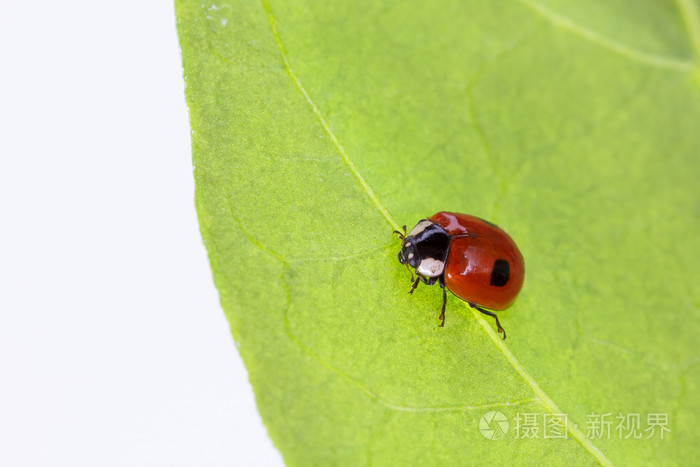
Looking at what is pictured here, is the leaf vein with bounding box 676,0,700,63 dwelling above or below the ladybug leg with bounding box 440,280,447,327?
above

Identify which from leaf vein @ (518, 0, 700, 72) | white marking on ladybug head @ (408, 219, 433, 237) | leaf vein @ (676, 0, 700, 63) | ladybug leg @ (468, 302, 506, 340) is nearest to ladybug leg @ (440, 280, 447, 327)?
ladybug leg @ (468, 302, 506, 340)

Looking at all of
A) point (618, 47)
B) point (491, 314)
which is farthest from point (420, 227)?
point (618, 47)

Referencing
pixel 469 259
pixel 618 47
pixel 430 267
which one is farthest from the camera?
pixel 618 47

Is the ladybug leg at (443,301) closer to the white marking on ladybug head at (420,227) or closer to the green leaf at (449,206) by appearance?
the green leaf at (449,206)

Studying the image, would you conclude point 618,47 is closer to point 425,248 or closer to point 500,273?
point 500,273

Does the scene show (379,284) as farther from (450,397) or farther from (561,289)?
(561,289)

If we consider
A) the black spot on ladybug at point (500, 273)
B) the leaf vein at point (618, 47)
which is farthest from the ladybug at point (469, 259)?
the leaf vein at point (618, 47)

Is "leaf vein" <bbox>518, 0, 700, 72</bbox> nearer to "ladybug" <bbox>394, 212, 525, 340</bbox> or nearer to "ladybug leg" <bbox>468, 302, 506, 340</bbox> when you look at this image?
"ladybug" <bbox>394, 212, 525, 340</bbox>

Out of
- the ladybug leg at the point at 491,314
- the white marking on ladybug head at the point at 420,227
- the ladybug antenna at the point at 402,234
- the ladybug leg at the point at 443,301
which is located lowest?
the ladybug leg at the point at 491,314
